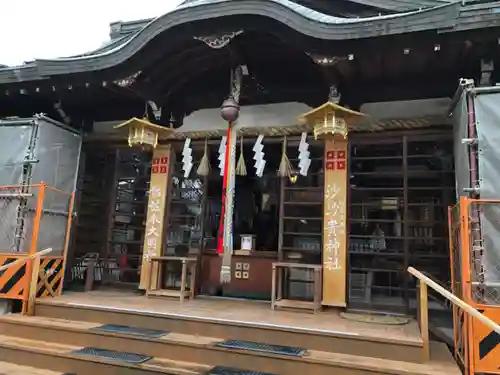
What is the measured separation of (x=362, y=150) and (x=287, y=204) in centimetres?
167

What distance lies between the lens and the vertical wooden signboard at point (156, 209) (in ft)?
24.3

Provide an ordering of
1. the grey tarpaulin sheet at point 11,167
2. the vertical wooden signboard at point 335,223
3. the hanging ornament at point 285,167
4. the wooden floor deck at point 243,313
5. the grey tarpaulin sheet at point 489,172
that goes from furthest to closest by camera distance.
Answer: the hanging ornament at point 285,167, the grey tarpaulin sheet at point 11,167, the vertical wooden signboard at point 335,223, the wooden floor deck at point 243,313, the grey tarpaulin sheet at point 489,172

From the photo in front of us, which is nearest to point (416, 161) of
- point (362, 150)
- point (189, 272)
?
point (362, 150)

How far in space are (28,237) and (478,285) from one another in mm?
6432

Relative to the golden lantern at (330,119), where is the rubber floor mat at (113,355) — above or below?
below

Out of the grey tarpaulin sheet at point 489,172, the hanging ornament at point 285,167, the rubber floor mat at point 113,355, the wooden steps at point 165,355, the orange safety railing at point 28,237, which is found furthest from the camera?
the hanging ornament at point 285,167

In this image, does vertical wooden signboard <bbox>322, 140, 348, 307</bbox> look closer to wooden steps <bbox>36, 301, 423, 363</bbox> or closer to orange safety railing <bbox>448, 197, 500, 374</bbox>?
wooden steps <bbox>36, 301, 423, 363</bbox>

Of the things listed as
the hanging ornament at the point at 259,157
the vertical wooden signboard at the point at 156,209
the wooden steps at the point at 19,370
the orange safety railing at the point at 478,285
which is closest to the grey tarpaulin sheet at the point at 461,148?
the orange safety railing at the point at 478,285

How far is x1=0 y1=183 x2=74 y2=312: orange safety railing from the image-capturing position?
6086 mm

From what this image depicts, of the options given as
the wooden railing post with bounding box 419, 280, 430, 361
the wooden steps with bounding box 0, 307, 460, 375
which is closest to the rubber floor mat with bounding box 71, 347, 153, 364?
the wooden steps with bounding box 0, 307, 460, 375

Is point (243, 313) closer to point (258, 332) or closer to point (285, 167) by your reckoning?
point (258, 332)

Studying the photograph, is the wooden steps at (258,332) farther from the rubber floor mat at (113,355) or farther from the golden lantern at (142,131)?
the golden lantern at (142,131)

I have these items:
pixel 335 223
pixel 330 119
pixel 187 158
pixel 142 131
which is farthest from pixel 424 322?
pixel 142 131

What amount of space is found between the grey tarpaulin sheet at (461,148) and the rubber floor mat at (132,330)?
13.6ft
